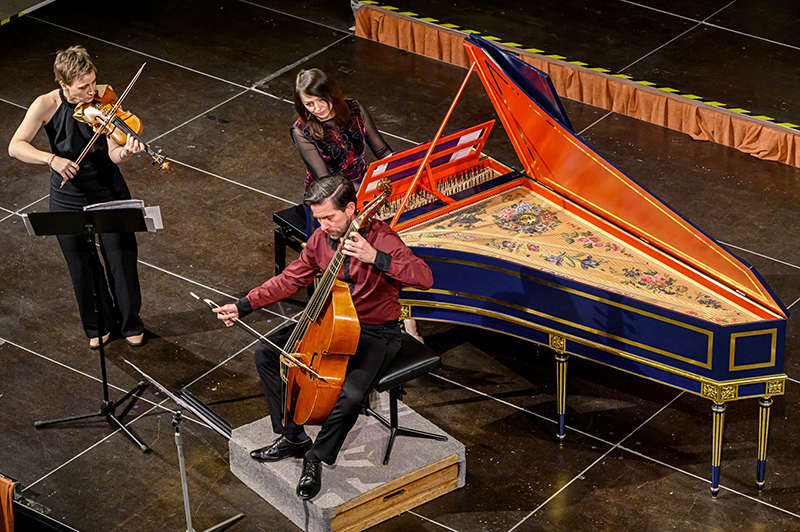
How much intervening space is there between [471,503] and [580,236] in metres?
1.34

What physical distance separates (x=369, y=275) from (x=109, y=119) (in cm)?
142

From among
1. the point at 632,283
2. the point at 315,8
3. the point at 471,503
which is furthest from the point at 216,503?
the point at 315,8

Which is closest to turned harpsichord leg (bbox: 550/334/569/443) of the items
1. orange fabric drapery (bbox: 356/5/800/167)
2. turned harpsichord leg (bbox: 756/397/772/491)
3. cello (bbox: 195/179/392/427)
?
turned harpsichord leg (bbox: 756/397/772/491)

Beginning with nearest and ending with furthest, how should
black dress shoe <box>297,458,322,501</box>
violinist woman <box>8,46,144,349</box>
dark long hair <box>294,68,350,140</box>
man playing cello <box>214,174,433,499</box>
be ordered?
man playing cello <box>214,174,433,499</box> → black dress shoe <box>297,458,322,501</box> → violinist woman <box>8,46,144,349</box> → dark long hair <box>294,68,350,140</box>

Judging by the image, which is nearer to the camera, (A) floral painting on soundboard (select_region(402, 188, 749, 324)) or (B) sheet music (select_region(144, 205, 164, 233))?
(A) floral painting on soundboard (select_region(402, 188, 749, 324))

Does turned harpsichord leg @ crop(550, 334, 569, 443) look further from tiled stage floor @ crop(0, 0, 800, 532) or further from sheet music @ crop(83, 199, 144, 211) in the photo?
sheet music @ crop(83, 199, 144, 211)

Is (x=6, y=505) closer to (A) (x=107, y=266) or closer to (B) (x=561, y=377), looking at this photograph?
(A) (x=107, y=266)

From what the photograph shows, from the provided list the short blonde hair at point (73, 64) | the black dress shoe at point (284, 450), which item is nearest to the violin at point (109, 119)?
the short blonde hair at point (73, 64)

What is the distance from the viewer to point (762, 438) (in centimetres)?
514

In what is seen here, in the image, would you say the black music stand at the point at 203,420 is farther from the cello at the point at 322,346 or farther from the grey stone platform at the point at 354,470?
the cello at the point at 322,346

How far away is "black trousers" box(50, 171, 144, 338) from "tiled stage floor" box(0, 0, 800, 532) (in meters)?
0.17

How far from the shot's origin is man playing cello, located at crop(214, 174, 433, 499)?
484 cm

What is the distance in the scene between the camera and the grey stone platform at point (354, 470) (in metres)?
5.00

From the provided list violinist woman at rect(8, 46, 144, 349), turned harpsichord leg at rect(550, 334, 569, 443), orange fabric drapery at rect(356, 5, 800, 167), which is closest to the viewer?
turned harpsichord leg at rect(550, 334, 569, 443)
